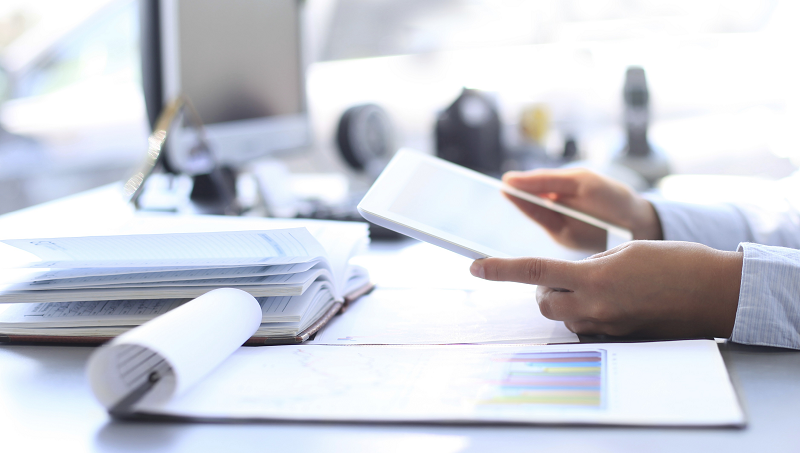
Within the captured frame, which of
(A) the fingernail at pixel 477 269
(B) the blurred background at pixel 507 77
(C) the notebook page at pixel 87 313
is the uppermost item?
(B) the blurred background at pixel 507 77

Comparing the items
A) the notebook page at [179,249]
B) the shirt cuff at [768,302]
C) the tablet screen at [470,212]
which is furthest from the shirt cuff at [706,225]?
the notebook page at [179,249]

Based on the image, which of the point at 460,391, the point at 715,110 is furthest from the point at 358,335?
the point at 715,110

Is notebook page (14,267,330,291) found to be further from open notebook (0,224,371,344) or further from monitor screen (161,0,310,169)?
monitor screen (161,0,310,169)

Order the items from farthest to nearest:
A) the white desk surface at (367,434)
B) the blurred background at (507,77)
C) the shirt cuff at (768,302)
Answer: the blurred background at (507,77) < the shirt cuff at (768,302) < the white desk surface at (367,434)

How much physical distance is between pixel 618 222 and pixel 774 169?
1413 millimetres

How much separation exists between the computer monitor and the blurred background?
3.4 inches

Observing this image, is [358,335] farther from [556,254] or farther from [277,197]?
[277,197]

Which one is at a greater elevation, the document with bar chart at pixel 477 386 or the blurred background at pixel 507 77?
the blurred background at pixel 507 77

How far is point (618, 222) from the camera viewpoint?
0.78 metres

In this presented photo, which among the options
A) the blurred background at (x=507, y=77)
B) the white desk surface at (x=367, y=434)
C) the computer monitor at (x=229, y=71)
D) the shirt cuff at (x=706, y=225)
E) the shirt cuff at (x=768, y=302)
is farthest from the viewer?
the blurred background at (x=507, y=77)

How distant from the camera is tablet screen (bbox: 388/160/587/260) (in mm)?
535

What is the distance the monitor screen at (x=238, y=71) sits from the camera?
1037 millimetres

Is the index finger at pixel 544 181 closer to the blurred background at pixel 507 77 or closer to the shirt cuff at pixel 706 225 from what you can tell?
the shirt cuff at pixel 706 225

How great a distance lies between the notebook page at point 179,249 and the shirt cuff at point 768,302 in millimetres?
334
